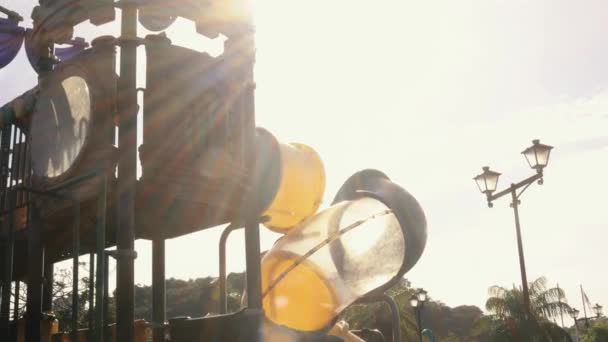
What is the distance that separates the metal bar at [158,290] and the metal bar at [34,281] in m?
0.89

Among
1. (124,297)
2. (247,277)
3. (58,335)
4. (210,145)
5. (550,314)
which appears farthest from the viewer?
(550,314)

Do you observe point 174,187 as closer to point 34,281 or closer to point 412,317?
point 34,281

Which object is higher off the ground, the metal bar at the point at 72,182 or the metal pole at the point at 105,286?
the metal bar at the point at 72,182

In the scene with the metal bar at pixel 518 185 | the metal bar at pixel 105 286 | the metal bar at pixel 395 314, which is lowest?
the metal bar at pixel 395 314

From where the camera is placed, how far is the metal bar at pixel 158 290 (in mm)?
4551

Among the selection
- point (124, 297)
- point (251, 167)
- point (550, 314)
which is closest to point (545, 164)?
point (251, 167)

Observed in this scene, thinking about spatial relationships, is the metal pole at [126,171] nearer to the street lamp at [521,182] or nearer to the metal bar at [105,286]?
the metal bar at [105,286]

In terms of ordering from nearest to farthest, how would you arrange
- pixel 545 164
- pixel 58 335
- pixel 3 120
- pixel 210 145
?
pixel 210 145, pixel 58 335, pixel 3 120, pixel 545 164

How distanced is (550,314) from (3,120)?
36.4 meters

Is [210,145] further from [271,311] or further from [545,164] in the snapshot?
[545,164]

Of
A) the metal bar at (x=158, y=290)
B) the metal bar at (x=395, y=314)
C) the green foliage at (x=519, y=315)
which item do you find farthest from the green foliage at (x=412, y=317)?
the metal bar at (x=395, y=314)

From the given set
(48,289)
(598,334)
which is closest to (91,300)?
(48,289)

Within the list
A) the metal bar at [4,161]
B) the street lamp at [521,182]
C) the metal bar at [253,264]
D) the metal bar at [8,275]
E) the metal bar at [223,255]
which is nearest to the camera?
the metal bar at [253,264]

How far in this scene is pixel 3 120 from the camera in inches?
206
